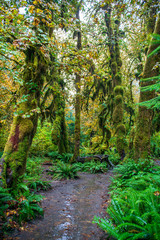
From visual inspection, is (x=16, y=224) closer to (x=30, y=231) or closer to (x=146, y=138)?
(x=30, y=231)

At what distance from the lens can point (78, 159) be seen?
1109 centimetres

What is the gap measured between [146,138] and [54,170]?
5670 mm

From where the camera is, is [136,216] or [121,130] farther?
[121,130]

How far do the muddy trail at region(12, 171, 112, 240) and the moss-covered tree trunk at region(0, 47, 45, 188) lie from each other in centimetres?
132

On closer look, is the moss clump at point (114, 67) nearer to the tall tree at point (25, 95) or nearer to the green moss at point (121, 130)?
the green moss at point (121, 130)

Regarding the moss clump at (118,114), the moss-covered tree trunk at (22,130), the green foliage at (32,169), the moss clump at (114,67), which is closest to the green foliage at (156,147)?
the moss clump at (118,114)

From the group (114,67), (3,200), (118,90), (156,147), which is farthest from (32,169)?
(156,147)

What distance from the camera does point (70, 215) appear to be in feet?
13.1

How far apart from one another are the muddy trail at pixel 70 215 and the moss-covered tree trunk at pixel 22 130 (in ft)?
4.33

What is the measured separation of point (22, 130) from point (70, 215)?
2.81 metres

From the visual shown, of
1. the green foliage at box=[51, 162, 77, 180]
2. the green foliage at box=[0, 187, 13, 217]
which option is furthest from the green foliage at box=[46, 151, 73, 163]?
the green foliage at box=[0, 187, 13, 217]

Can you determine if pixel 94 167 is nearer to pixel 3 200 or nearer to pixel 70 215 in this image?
pixel 70 215

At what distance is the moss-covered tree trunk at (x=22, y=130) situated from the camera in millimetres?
3996

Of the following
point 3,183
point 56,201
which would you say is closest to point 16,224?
point 3,183
